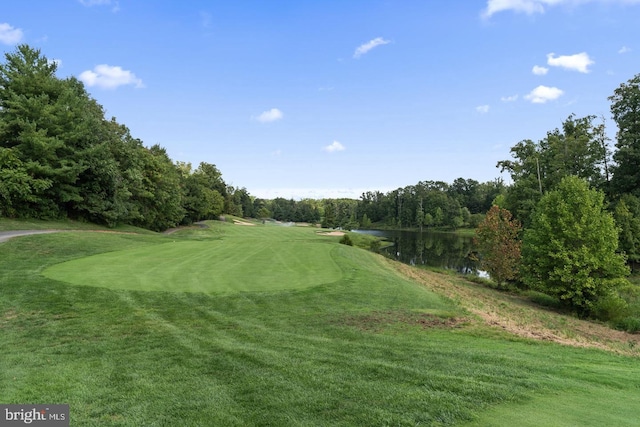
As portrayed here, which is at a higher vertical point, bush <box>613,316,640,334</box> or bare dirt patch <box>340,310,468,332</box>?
bare dirt patch <box>340,310,468,332</box>

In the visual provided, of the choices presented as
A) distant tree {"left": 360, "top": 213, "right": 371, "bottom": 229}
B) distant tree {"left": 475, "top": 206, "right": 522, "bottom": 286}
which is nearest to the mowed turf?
distant tree {"left": 475, "top": 206, "right": 522, "bottom": 286}

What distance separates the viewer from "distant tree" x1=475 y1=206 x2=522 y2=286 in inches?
979

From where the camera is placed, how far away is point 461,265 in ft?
129

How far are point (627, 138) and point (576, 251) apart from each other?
24572mm

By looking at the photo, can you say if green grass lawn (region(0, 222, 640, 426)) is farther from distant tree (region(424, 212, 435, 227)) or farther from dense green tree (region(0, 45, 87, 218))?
distant tree (region(424, 212, 435, 227))

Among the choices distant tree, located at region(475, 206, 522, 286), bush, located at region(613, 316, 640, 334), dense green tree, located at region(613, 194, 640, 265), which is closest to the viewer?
bush, located at region(613, 316, 640, 334)

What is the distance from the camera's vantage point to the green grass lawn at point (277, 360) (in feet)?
13.6

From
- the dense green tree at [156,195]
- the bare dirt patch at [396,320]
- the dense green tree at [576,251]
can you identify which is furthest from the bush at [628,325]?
the dense green tree at [156,195]

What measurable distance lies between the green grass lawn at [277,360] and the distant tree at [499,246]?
15.3m

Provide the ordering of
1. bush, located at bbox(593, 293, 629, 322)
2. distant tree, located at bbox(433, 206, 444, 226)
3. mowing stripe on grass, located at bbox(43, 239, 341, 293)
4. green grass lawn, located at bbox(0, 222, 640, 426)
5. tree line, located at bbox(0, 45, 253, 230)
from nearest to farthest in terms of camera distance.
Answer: green grass lawn, located at bbox(0, 222, 640, 426) → mowing stripe on grass, located at bbox(43, 239, 341, 293) → bush, located at bbox(593, 293, 629, 322) → tree line, located at bbox(0, 45, 253, 230) → distant tree, located at bbox(433, 206, 444, 226)

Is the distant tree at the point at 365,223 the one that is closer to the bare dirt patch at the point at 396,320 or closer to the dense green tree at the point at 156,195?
the dense green tree at the point at 156,195

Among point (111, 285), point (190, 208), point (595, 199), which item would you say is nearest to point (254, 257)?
point (111, 285)

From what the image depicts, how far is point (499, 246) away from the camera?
83.8ft

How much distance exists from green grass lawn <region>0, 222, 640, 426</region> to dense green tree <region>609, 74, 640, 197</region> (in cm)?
3490
